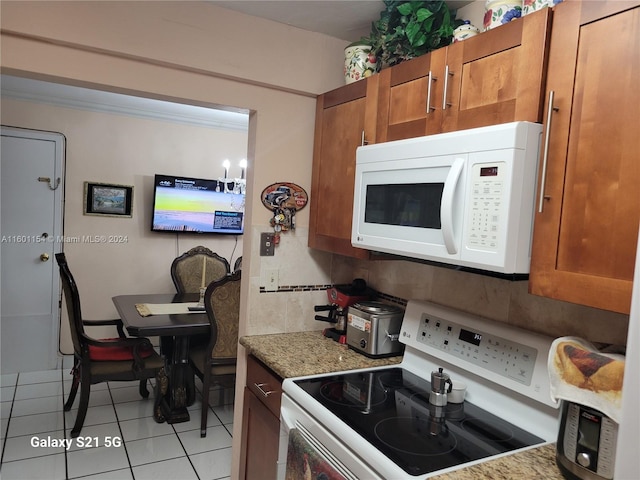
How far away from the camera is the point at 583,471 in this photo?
1.07 meters

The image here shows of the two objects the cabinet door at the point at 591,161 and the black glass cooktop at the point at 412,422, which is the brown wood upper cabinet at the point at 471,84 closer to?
the cabinet door at the point at 591,161

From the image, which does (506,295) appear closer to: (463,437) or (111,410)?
(463,437)

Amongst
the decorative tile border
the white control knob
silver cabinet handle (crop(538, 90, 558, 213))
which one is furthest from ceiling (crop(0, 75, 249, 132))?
the white control knob

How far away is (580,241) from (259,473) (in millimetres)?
1597

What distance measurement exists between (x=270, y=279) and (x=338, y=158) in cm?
66

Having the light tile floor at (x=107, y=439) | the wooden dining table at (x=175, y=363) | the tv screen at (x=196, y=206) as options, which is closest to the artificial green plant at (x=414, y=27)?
the wooden dining table at (x=175, y=363)

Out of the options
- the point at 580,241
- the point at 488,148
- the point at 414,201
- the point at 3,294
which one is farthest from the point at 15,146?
the point at 580,241

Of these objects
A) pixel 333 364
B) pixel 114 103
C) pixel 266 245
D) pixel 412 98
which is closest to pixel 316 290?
pixel 266 245

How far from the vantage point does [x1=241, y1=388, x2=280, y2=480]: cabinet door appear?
1845mm

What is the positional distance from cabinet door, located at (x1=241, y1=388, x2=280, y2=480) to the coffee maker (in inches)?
18.2

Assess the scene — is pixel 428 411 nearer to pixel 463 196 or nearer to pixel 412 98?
pixel 463 196

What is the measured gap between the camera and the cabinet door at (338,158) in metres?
1.85

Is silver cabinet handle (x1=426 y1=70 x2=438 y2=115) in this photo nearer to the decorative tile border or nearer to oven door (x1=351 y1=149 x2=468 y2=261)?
oven door (x1=351 y1=149 x2=468 y2=261)

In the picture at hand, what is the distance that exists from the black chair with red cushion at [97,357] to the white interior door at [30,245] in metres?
1.04
